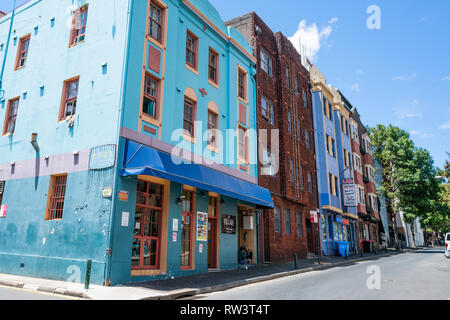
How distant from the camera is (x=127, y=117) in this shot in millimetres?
11727

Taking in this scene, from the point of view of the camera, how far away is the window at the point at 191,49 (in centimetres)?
1586

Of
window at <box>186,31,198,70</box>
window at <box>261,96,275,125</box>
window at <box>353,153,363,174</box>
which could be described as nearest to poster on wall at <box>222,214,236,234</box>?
window at <box>186,31,198,70</box>

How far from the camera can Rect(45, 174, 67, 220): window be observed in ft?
41.6

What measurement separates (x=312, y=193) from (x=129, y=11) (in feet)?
68.0

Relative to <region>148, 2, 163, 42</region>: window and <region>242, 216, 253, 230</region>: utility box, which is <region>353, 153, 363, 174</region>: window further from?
<region>148, 2, 163, 42</region>: window

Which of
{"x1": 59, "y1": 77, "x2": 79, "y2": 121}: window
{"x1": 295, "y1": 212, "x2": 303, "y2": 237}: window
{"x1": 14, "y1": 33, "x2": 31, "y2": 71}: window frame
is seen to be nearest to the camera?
{"x1": 59, "y1": 77, "x2": 79, "y2": 121}: window

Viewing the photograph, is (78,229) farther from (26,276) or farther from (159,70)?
(159,70)

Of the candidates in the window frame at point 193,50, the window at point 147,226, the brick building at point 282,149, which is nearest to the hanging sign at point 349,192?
the brick building at point 282,149

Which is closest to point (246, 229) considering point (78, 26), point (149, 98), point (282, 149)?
point (282, 149)

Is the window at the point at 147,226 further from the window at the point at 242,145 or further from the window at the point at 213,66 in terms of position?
the window at the point at 213,66

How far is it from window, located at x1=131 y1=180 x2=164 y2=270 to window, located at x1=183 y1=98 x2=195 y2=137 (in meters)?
3.11

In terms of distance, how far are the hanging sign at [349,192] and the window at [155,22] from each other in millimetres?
24909

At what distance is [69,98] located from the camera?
45.3 feet
